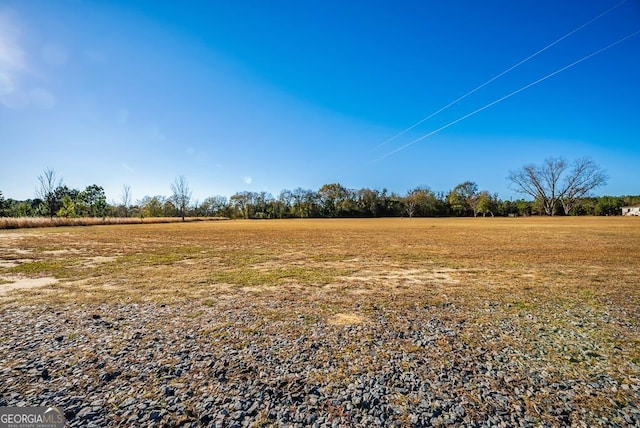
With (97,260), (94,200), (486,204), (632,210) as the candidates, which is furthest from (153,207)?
(632,210)

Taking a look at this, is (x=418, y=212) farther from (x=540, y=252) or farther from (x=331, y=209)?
(x=540, y=252)

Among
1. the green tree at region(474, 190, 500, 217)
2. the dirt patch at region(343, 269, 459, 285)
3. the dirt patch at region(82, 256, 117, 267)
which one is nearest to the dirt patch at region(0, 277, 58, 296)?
the dirt patch at region(82, 256, 117, 267)

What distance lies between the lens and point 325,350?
4.29 metres

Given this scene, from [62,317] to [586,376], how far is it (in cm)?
878

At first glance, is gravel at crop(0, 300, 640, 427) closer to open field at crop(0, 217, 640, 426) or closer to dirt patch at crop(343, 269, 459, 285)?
open field at crop(0, 217, 640, 426)

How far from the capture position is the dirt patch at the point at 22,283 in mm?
7710

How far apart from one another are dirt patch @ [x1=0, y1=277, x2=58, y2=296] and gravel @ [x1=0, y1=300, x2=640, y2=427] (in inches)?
129

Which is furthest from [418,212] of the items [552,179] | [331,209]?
[552,179]

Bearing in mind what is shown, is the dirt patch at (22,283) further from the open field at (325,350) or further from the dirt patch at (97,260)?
the dirt patch at (97,260)

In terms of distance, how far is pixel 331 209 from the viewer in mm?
107250

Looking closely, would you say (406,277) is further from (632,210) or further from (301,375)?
(632,210)

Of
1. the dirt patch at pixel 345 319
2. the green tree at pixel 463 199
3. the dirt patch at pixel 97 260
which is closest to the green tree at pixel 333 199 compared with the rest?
the green tree at pixel 463 199

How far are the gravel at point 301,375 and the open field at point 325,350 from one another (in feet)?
0.06

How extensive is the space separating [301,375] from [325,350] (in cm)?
73
